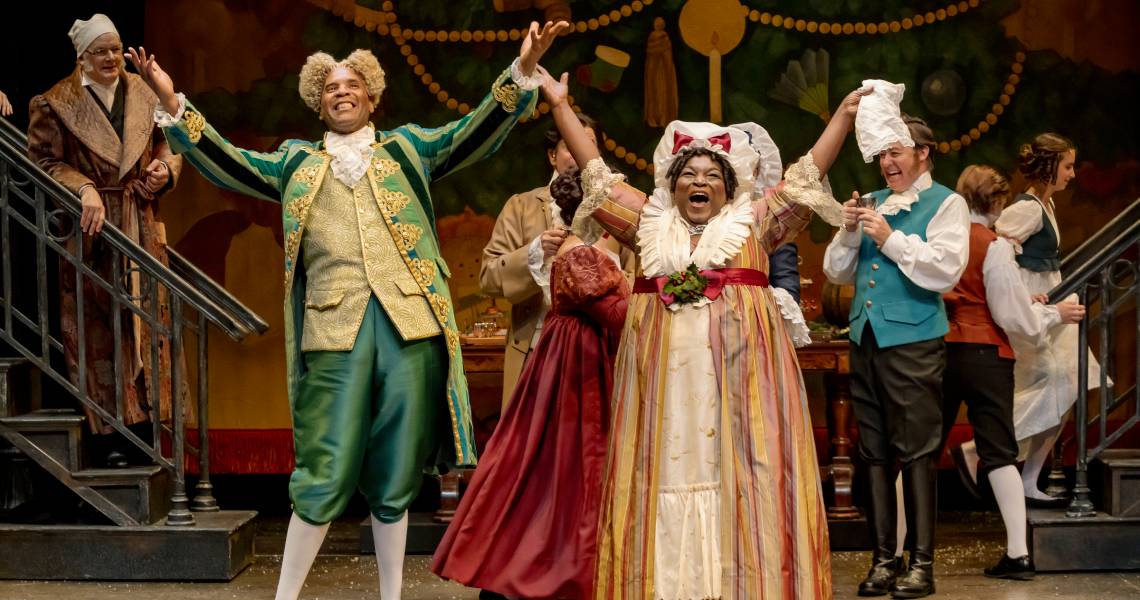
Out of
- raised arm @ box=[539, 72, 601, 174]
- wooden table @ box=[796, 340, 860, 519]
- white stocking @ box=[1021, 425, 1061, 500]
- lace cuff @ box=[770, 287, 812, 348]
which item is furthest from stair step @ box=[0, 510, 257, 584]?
white stocking @ box=[1021, 425, 1061, 500]

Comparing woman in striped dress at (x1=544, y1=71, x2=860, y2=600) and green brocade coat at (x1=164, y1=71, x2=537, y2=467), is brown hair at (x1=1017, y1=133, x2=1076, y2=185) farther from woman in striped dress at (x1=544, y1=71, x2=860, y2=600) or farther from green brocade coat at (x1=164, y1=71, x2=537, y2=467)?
green brocade coat at (x1=164, y1=71, x2=537, y2=467)

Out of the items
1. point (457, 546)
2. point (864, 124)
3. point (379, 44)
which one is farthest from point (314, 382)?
point (379, 44)

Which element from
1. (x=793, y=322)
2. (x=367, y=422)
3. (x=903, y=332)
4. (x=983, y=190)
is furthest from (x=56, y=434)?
(x=983, y=190)

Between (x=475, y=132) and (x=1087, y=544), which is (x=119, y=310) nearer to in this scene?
(x=475, y=132)

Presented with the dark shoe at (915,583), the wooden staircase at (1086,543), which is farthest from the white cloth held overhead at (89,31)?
the wooden staircase at (1086,543)

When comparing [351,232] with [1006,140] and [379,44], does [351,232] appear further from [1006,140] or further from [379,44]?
[1006,140]

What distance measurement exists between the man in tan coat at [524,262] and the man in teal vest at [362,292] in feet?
2.30

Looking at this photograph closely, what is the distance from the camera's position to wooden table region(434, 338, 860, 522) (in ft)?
21.2

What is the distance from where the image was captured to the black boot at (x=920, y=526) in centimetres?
528

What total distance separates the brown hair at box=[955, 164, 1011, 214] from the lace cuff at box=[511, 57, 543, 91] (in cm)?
206

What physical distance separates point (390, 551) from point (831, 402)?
2626 millimetres

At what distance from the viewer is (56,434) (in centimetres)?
574

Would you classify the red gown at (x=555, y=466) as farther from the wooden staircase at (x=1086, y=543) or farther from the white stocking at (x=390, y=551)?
the wooden staircase at (x=1086, y=543)

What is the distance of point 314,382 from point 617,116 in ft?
11.5
